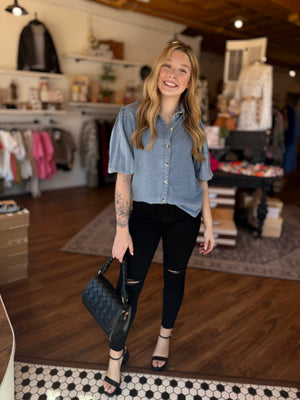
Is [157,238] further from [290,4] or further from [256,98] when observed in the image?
[290,4]

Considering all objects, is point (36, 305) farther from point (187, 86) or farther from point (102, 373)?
point (187, 86)

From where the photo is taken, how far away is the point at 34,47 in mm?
4473

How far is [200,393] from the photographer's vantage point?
60.8 inches

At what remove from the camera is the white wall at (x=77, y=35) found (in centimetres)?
447

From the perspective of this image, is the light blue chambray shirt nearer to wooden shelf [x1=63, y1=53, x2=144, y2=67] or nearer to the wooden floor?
the wooden floor

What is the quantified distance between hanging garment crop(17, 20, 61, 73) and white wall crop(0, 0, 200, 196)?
0.12 metres

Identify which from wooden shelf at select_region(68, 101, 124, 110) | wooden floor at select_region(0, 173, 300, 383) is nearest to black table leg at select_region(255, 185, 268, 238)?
wooden floor at select_region(0, 173, 300, 383)

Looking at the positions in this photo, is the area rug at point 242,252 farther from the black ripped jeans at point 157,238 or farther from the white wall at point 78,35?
the white wall at point 78,35

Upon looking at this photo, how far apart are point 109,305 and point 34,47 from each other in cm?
429

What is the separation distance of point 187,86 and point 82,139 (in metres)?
4.25

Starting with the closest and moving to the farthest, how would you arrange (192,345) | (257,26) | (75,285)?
(192,345) → (75,285) → (257,26)

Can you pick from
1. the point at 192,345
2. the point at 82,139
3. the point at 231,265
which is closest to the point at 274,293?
the point at 231,265

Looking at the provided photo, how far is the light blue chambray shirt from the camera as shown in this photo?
49.9 inches

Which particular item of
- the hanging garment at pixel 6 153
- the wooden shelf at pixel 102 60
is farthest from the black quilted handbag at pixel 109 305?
the wooden shelf at pixel 102 60
